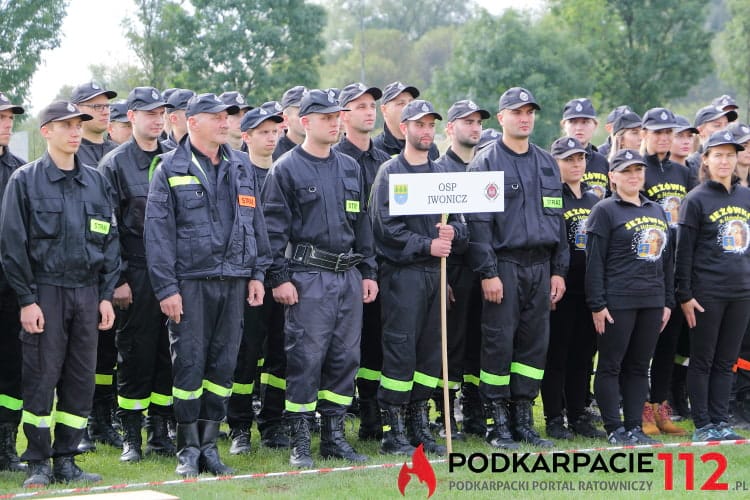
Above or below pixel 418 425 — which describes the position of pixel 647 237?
above

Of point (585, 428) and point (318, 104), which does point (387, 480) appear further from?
point (318, 104)

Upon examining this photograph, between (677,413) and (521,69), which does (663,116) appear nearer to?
(677,413)

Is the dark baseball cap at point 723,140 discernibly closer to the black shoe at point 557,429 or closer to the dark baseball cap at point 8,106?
the black shoe at point 557,429

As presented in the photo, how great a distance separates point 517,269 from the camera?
8844 millimetres

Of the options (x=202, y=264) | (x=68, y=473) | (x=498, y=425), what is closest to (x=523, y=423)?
(x=498, y=425)

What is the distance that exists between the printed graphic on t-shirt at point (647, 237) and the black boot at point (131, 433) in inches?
164

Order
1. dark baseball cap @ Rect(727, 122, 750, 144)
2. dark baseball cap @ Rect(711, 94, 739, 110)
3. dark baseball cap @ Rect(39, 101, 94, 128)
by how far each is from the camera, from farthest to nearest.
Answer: dark baseball cap @ Rect(711, 94, 739, 110) → dark baseball cap @ Rect(727, 122, 750, 144) → dark baseball cap @ Rect(39, 101, 94, 128)

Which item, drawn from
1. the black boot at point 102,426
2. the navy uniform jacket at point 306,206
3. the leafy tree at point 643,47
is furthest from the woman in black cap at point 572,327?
the leafy tree at point 643,47

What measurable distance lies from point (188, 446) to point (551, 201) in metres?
3.48

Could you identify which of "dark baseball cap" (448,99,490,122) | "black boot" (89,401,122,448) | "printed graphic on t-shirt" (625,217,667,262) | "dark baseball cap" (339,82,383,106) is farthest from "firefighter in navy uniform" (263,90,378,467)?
"printed graphic on t-shirt" (625,217,667,262)

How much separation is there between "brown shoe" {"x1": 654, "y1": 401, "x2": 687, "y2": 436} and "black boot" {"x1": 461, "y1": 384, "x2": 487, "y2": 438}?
159 cm

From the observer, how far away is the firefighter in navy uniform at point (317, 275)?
821 centimetres

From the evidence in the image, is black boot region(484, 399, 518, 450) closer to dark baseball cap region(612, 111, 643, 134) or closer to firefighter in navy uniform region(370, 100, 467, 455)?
firefighter in navy uniform region(370, 100, 467, 455)

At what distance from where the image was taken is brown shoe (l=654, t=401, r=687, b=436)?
9641mm
